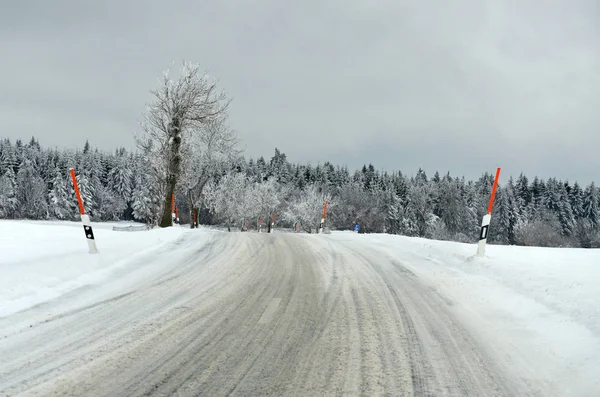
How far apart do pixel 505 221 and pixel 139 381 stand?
115456mm

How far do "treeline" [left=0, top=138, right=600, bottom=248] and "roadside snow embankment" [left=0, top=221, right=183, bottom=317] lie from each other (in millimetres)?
57624

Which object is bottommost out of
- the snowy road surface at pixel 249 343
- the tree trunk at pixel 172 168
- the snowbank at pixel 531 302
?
the snowy road surface at pixel 249 343

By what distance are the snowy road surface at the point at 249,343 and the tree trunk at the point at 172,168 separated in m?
13.0

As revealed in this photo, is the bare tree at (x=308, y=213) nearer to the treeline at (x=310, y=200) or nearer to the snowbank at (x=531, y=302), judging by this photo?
the treeline at (x=310, y=200)

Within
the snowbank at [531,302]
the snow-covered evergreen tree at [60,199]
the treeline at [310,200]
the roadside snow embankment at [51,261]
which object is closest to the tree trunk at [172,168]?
the roadside snow embankment at [51,261]

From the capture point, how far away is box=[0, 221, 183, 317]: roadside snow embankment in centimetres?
521

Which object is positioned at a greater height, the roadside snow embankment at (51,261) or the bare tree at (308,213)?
the bare tree at (308,213)

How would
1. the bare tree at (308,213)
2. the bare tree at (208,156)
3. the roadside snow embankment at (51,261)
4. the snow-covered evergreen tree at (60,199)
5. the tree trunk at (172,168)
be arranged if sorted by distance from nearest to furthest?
the roadside snow embankment at (51,261), the tree trunk at (172,168), the bare tree at (208,156), the bare tree at (308,213), the snow-covered evergreen tree at (60,199)

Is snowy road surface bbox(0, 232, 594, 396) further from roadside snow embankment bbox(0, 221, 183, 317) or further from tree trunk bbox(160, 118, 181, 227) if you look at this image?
tree trunk bbox(160, 118, 181, 227)

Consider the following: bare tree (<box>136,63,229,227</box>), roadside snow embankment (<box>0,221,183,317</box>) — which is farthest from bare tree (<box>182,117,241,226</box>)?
roadside snow embankment (<box>0,221,183,317</box>)

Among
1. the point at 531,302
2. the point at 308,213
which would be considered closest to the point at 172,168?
the point at 531,302

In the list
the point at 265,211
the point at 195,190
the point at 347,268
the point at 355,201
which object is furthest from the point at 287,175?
the point at 347,268

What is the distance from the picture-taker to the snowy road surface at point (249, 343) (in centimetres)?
321

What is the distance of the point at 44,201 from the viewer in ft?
294
